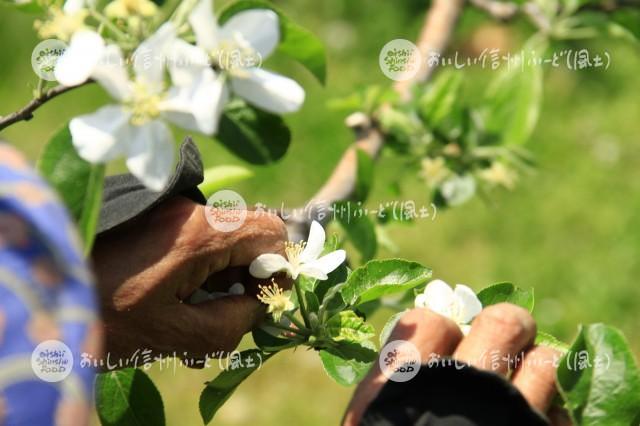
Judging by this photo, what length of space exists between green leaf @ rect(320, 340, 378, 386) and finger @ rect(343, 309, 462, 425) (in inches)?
A: 3.2

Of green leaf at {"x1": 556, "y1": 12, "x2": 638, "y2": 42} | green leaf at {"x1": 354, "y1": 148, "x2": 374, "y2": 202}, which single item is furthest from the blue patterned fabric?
green leaf at {"x1": 556, "y1": 12, "x2": 638, "y2": 42}

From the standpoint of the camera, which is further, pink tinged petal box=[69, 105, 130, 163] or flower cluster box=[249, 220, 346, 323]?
flower cluster box=[249, 220, 346, 323]

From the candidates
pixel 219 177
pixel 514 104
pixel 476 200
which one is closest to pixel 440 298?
pixel 219 177

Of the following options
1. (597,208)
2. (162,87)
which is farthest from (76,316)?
(597,208)

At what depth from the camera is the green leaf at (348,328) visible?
72cm

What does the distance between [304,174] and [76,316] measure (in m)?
2.03

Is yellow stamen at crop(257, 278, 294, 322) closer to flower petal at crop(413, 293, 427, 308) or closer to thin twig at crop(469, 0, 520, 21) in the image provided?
flower petal at crop(413, 293, 427, 308)

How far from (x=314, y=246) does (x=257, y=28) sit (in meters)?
0.18

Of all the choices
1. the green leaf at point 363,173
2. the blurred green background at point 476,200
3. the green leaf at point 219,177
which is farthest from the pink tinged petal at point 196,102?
the blurred green background at point 476,200

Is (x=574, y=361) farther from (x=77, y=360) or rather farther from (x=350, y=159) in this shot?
(x=350, y=159)

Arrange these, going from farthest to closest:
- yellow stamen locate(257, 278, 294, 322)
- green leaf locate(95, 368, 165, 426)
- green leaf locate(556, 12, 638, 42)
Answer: green leaf locate(556, 12, 638, 42) → green leaf locate(95, 368, 165, 426) → yellow stamen locate(257, 278, 294, 322)

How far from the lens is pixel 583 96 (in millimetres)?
2648

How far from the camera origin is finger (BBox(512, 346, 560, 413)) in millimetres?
624

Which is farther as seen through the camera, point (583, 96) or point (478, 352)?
point (583, 96)
